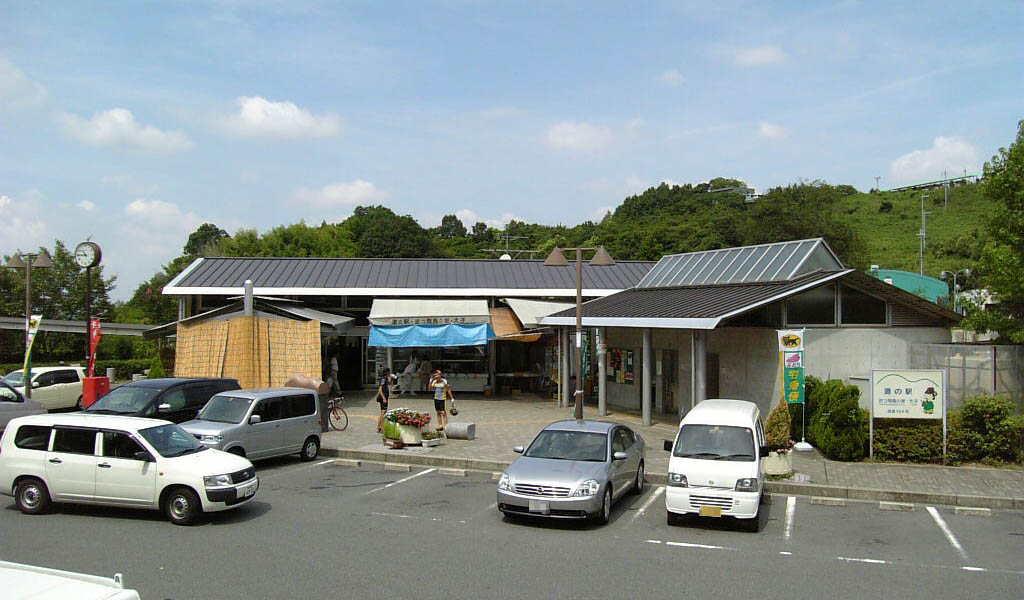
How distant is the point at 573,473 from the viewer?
11859 mm

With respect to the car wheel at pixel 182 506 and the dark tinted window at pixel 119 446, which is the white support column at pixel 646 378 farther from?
the dark tinted window at pixel 119 446

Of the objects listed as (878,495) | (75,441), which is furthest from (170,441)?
(878,495)

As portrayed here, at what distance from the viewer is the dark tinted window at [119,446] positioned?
11500 millimetres

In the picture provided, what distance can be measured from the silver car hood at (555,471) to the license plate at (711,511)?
62.1 inches

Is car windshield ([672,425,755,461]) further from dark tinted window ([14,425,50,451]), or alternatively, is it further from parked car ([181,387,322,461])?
dark tinted window ([14,425,50,451])

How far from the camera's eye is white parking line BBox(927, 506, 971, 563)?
10406mm

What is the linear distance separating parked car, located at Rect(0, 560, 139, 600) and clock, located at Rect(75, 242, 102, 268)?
24612 mm

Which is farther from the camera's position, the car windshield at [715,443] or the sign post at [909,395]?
the sign post at [909,395]

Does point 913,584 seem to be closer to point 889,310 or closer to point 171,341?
point 889,310

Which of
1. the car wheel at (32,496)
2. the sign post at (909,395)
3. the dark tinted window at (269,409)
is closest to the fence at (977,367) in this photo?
the sign post at (909,395)

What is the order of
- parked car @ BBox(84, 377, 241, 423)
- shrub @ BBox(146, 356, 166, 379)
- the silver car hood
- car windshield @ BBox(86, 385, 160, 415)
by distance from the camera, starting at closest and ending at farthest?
the silver car hood, car windshield @ BBox(86, 385, 160, 415), parked car @ BBox(84, 377, 241, 423), shrub @ BBox(146, 356, 166, 379)

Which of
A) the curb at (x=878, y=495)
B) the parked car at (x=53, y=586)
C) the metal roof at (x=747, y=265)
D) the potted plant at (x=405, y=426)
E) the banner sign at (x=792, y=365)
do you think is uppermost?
the metal roof at (x=747, y=265)

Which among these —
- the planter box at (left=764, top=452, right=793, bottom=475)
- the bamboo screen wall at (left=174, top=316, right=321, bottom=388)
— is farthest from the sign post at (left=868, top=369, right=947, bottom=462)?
the bamboo screen wall at (left=174, top=316, right=321, bottom=388)

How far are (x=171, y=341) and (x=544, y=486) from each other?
37793 mm
